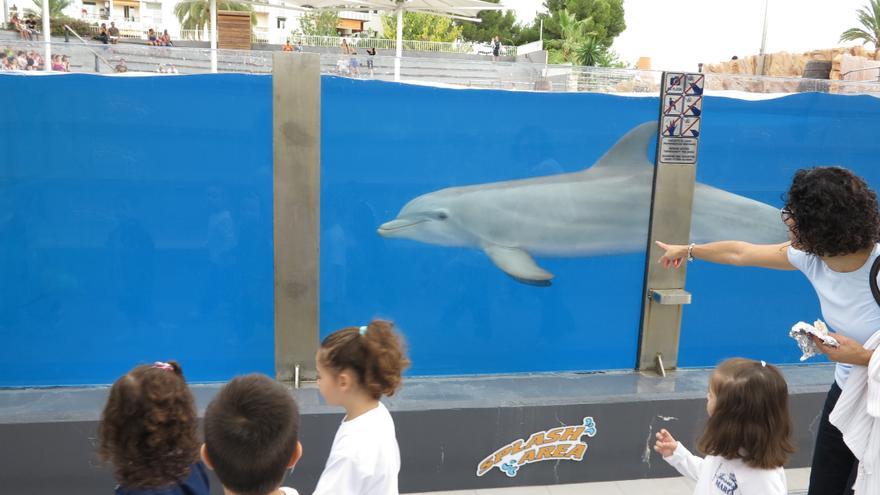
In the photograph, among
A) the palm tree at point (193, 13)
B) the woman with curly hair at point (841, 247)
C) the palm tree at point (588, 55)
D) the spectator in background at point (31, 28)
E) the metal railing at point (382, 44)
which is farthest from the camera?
the palm tree at point (193, 13)

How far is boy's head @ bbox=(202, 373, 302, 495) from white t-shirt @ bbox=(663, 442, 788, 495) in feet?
4.39

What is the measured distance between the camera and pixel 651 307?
514cm

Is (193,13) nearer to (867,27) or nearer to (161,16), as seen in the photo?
(161,16)

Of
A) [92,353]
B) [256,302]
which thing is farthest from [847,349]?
[92,353]

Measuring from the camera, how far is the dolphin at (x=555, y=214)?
480cm

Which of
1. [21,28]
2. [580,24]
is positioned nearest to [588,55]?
[580,24]

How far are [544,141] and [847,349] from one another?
2.86 metres

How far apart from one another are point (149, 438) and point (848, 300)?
226cm

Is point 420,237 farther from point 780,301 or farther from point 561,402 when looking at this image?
point 780,301

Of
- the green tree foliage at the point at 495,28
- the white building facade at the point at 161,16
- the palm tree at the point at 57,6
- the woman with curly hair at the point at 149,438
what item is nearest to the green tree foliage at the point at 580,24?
the green tree foliage at the point at 495,28

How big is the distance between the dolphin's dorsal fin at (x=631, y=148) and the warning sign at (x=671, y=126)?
7 cm

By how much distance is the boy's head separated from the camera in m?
1.87

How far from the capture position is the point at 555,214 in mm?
5020

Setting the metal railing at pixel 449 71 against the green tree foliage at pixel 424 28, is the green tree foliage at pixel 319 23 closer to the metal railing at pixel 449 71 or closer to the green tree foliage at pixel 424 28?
the green tree foliage at pixel 424 28
